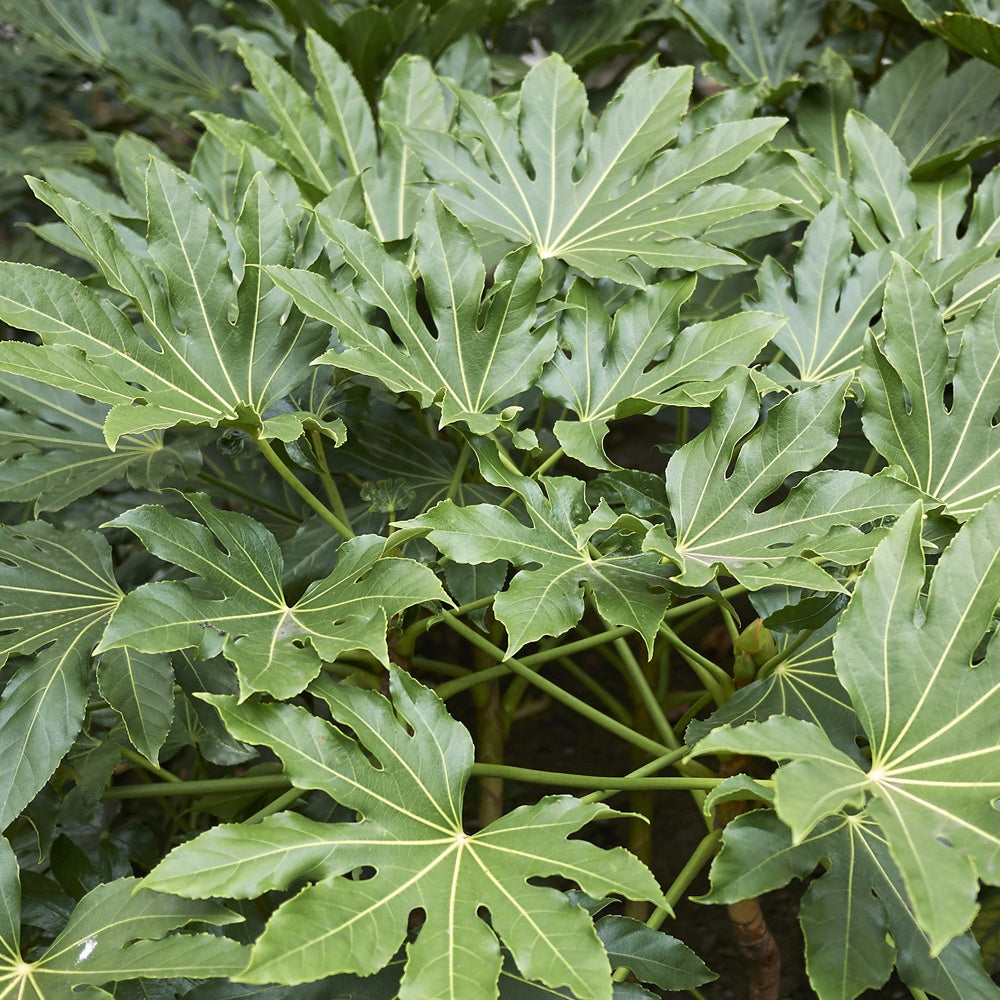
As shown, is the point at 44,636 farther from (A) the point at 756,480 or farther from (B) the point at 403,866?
(A) the point at 756,480

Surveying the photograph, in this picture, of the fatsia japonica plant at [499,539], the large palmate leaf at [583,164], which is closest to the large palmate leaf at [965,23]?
the fatsia japonica plant at [499,539]

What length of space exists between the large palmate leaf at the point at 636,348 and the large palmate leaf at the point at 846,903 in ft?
1.34

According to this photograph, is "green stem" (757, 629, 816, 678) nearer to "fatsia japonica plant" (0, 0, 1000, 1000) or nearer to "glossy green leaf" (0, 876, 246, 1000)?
"fatsia japonica plant" (0, 0, 1000, 1000)

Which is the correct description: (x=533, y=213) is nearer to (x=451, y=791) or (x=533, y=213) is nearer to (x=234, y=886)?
(x=451, y=791)

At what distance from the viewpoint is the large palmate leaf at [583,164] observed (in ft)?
4.00

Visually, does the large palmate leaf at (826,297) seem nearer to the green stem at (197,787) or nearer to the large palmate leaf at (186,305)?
the large palmate leaf at (186,305)

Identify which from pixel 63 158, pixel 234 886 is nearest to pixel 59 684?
pixel 234 886

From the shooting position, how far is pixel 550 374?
1.07 meters

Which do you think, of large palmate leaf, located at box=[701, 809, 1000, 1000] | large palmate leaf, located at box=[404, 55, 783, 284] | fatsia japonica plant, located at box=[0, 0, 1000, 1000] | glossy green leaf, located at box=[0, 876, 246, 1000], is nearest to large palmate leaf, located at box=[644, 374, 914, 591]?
fatsia japonica plant, located at box=[0, 0, 1000, 1000]

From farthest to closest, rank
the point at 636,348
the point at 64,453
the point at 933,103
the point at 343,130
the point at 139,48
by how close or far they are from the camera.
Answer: the point at 139,48 → the point at 933,103 → the point at 343,130 → the point at 64,453 → the point at 636,348

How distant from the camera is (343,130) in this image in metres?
1.39

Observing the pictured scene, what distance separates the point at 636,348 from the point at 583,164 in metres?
0.32

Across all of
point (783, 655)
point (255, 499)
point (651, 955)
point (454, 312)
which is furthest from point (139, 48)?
point (651, 955)

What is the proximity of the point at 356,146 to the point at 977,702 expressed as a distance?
1.04 metres
